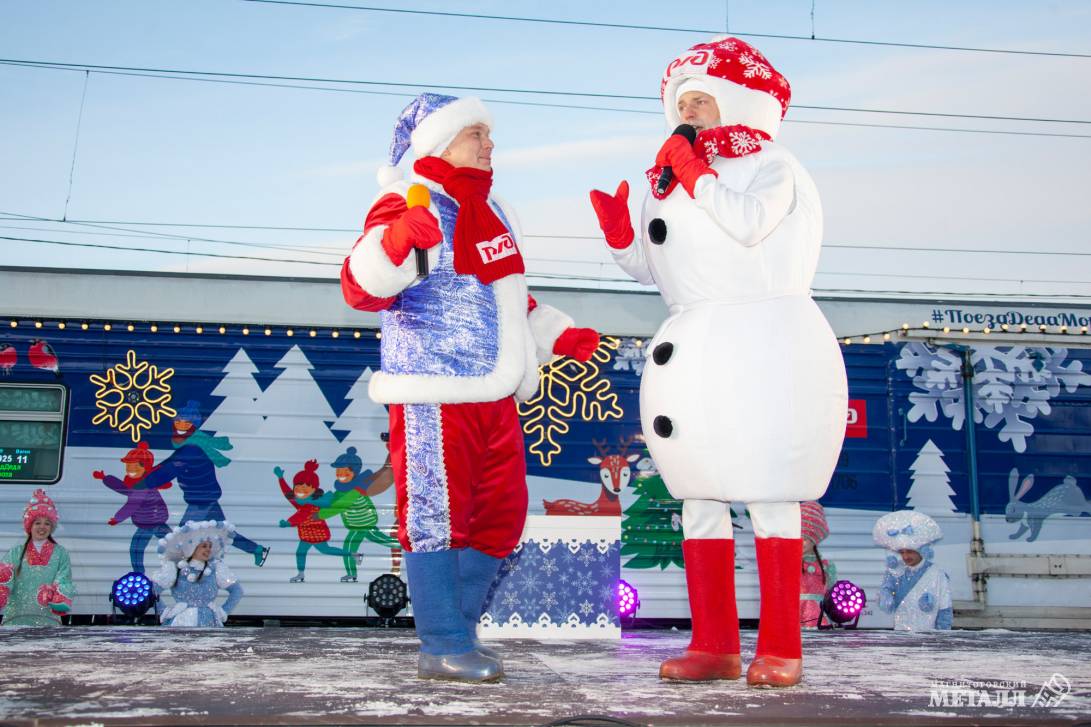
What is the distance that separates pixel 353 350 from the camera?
7.27 metres

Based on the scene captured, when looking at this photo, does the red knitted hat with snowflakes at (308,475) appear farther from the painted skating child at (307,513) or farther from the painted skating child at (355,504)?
the painted skating child at (355,504)

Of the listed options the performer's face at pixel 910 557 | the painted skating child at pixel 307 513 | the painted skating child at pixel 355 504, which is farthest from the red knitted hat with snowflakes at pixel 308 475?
the performer's face at pixel 910 557

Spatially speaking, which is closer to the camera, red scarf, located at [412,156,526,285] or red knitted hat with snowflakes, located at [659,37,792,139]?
red scarf, located at [412,156,526,285]

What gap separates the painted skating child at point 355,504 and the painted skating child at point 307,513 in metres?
0.05

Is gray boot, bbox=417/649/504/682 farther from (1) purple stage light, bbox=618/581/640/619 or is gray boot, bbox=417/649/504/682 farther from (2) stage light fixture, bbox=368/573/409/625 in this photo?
(2) stage light fixture, bbox=368/573/409/625

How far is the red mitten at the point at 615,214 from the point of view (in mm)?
3119

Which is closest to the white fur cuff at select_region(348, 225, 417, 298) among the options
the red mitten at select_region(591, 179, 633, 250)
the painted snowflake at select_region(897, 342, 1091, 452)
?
the red mitten at select_region(591, 179, 633, 250)

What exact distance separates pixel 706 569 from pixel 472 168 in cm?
129

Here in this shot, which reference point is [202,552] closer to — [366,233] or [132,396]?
[132,396]

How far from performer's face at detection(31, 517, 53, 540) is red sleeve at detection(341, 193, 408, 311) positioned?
4.65 m

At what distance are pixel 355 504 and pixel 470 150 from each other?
14.8 feet

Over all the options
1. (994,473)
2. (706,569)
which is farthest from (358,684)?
(994,473)

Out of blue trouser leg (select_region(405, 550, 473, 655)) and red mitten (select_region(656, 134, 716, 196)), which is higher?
red mitten (select_region(656, 134, 716, 196))

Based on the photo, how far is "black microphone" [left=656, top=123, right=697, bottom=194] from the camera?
2965 mm
